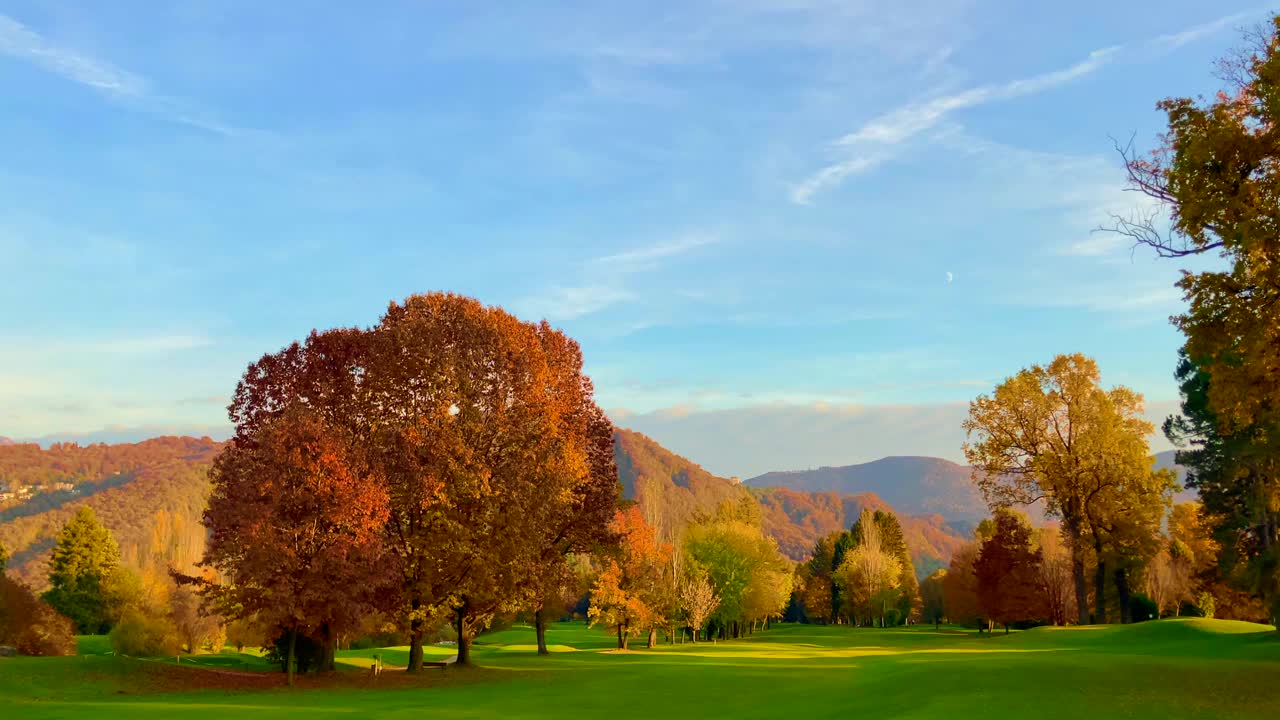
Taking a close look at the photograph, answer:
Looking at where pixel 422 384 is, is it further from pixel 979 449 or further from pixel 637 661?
pixel 979 449

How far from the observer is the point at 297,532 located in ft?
121

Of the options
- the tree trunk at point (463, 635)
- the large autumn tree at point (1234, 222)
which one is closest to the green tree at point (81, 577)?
the tree trunk at point (463, 635)

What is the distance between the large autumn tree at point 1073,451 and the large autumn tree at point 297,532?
40498mm

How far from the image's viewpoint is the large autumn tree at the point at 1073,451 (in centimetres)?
5616

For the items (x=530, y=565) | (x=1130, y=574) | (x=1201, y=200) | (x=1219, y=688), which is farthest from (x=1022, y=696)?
(x=1130, y=574)

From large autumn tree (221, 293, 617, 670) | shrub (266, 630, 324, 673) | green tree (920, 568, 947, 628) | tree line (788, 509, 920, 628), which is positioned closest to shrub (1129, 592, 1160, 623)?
tree line (788, 509, 920, 628)

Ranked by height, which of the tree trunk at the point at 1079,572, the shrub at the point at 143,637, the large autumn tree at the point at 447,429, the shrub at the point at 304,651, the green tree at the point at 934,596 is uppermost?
the large autumn tree at the point at 447,429

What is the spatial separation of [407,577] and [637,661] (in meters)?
15.7

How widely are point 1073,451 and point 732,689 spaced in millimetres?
34358

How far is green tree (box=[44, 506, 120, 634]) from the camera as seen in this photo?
87875mm

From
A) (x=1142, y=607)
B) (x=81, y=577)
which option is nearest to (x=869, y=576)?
(x=1142, y=607)

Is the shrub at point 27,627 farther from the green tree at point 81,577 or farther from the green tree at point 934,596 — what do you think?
the green tree at point 934,596

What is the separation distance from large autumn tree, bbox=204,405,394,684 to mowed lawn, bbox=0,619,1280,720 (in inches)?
144

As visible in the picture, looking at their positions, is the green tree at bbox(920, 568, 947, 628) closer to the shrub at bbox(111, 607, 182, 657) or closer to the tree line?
the tree line
